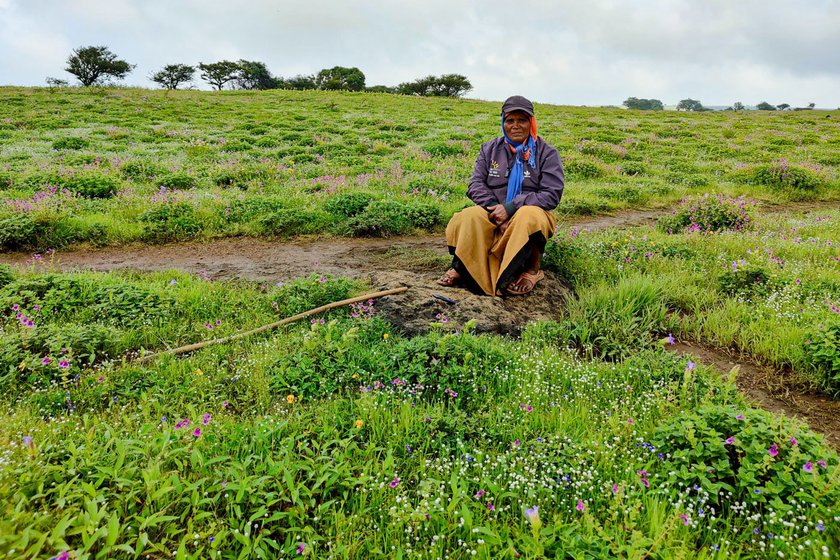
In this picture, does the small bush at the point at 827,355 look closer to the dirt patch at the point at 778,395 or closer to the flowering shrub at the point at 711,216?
the dirt patch at the point at 778,395

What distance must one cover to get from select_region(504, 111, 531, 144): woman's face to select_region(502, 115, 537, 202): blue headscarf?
0.08 metres

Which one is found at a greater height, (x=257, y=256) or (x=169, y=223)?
(x=169, y=223)

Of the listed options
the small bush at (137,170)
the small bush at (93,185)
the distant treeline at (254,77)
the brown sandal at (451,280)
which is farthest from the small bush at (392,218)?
the distant treeline at (254,77)

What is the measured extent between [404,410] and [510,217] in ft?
10.9

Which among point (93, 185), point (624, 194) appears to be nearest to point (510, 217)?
point (624, 194)

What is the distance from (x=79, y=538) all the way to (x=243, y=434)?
105 centimetres

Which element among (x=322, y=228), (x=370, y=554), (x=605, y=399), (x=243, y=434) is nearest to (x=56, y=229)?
(x=322, y=228)

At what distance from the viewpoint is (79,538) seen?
2127mm

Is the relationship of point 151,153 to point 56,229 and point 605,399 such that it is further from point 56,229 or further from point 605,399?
point 605,399

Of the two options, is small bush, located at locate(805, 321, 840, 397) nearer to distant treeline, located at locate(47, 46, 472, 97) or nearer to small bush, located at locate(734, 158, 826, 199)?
small bush, located at locate(734, 158, 826, 199)

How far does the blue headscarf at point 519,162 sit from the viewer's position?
234 inches

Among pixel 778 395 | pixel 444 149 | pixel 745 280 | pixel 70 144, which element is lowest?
pixel 778 395

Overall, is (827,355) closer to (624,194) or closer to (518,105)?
(518,105)

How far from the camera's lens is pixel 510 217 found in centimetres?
577
